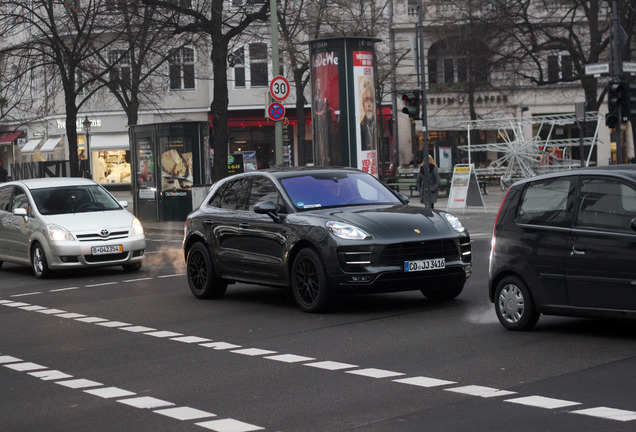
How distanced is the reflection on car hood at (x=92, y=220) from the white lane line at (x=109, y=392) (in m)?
10.3

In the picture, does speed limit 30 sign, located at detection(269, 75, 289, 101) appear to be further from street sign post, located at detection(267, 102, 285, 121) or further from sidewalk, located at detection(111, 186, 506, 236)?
sidewalk, located at detection(111, 186, 506, 236)

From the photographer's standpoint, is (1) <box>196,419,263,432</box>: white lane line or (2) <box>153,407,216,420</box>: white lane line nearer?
(1) <box>196,419,263,432</box>: white lane line

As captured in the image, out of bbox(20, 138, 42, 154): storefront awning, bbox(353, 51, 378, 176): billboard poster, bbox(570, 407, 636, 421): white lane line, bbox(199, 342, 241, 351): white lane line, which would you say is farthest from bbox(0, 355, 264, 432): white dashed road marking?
bbox(20, 138, 42, 154): storefront awning

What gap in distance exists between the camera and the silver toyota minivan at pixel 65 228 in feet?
60.0

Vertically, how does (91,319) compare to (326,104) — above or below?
below

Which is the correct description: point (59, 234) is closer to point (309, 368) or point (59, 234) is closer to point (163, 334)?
point (163, 334)

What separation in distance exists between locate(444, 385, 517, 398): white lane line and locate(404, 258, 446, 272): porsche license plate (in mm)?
4187

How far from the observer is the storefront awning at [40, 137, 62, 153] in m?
65.9

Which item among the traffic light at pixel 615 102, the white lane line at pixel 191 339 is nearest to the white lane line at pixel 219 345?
the white lane line at pixel 191 339

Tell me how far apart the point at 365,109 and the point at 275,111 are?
83.5 inches

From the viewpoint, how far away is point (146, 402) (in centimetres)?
775

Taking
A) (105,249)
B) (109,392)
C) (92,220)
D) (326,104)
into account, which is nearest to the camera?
(109,392)

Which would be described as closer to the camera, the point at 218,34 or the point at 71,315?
the point at 71,315

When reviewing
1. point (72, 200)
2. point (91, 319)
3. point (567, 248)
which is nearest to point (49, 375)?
point (91, 319)
